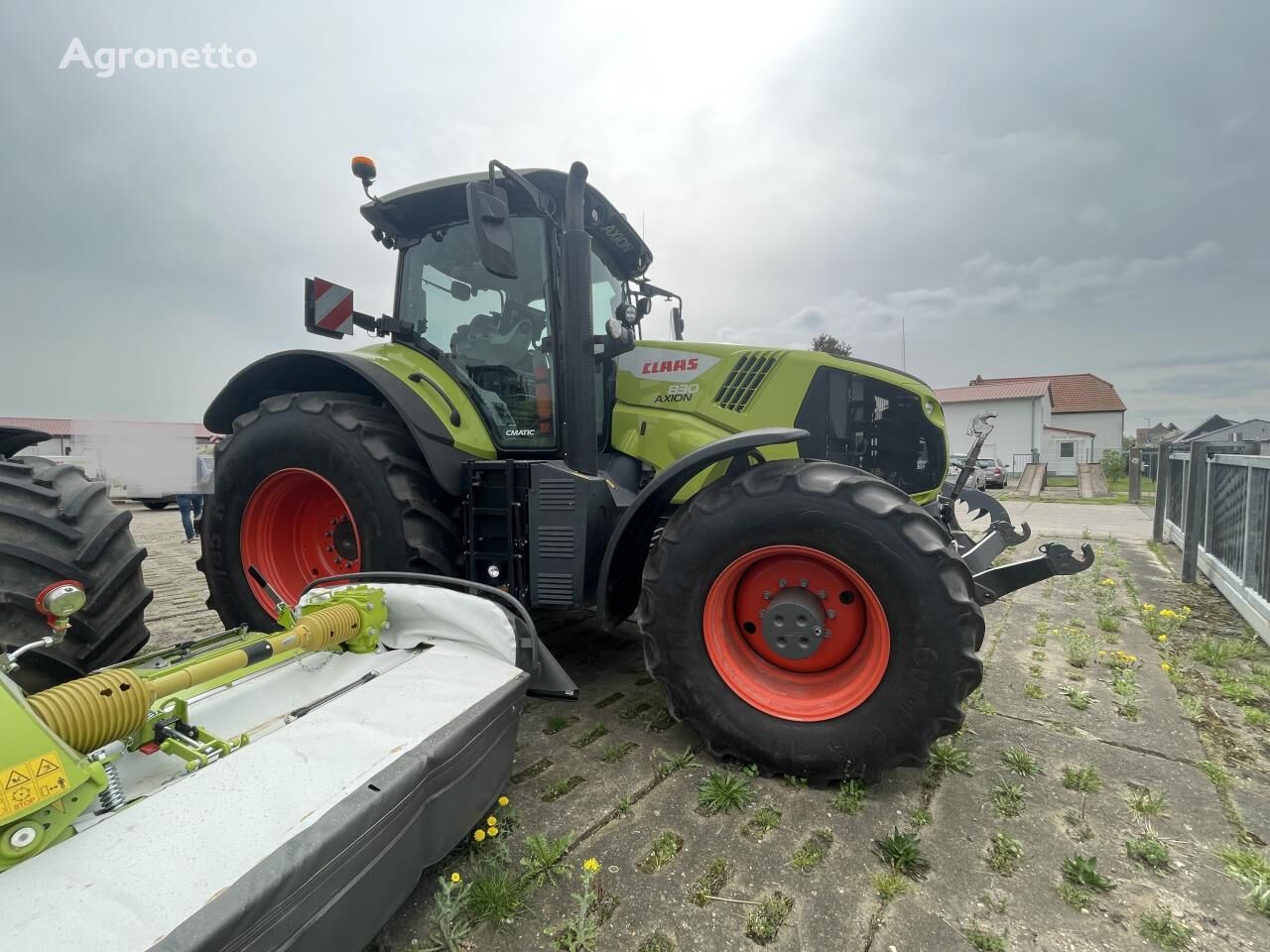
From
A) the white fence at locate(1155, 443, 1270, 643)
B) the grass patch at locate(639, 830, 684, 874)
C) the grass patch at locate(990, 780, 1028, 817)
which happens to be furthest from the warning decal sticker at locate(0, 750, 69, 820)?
the white fence at locate(1155, 443, 1270, 643)

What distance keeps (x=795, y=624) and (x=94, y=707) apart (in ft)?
6.26

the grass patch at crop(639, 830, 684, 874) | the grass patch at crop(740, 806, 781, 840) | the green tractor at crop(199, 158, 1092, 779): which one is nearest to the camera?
the grass patch at crop(639, 830, 684, 874)

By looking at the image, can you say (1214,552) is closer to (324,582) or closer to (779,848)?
(779,848)

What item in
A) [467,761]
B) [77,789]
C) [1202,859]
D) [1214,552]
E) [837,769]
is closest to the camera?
[77,789]

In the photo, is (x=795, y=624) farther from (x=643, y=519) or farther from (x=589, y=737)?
(x=589, y=737)

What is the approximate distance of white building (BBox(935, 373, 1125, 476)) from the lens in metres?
33.0

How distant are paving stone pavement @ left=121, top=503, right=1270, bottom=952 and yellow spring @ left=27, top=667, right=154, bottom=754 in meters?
0.76

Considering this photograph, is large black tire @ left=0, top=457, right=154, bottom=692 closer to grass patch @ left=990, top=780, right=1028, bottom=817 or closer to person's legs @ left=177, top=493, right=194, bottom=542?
grass patch @ left=990, top=780, right=1028, bottom=817

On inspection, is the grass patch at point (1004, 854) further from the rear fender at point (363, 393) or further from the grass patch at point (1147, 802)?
the rear fender at point (363, 393)

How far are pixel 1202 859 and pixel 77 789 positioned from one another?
2.74 m

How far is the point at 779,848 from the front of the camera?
1.69 meters

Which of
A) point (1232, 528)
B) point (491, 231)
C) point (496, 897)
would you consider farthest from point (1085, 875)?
point (1232, 528)

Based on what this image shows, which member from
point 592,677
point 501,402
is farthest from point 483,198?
point 592,677

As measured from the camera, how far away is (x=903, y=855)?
1.62 meters
